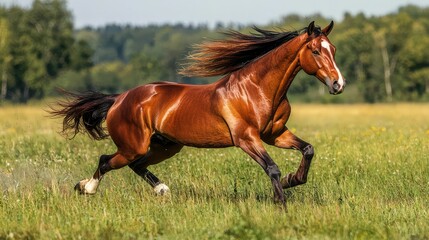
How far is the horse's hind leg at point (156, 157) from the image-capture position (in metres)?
10.8

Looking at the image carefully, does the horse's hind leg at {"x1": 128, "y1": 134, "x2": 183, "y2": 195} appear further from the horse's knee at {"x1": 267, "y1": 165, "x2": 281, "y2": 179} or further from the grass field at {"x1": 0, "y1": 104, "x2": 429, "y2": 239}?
the horse's knee at {"x1": 267, "y1": 165, "x2": 281, "y2": 179}

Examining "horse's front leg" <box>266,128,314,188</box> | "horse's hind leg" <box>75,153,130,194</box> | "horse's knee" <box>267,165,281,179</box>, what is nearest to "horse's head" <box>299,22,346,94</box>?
"horse's front leg" <box>266,128,314,188</box>

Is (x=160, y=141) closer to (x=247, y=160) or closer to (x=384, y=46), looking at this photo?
(x=247, y=160)

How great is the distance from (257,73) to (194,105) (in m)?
0.94

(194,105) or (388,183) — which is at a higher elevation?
(194,105)

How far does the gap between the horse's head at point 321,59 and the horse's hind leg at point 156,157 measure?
248 cm

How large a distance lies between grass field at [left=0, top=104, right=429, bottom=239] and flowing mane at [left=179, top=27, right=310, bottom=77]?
59.5 inches

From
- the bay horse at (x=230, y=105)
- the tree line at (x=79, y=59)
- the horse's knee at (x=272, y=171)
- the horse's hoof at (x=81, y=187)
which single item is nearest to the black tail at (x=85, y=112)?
the bay horse at (x=230, y=105)

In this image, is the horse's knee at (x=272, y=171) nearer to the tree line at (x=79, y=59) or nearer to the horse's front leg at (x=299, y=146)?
the horse's front leg at (x=299, y=146)

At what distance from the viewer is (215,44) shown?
33.1 feet

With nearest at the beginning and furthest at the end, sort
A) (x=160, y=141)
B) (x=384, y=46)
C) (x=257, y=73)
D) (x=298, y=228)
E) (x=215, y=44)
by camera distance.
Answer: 1. (x=298, y=228)
2. (x=257, y=73)
3. (x=215, y=44)
4. (x=160, y=141)
5. (x=384, y=46)

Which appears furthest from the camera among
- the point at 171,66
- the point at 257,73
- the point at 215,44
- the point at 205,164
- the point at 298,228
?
the point at 171,66

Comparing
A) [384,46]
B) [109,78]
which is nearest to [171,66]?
[109,78]

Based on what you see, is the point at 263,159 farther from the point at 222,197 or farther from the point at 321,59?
the point at 321,59
